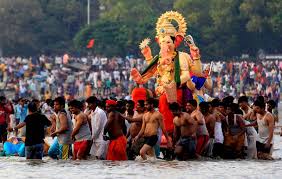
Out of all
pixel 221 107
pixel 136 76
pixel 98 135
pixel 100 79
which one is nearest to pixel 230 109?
pixel 221 107

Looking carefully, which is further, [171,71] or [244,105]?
[171,71]

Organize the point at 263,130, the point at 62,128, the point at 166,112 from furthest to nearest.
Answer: the point at 166,112 < the point at 263,130 < the point at 62,128

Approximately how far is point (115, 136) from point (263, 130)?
3.05 m

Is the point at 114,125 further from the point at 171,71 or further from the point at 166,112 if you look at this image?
the point at 171,71

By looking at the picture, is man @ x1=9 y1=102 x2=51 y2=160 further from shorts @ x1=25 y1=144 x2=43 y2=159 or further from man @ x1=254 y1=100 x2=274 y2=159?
man @ x1=254 y1=100 x2=274 y2=159

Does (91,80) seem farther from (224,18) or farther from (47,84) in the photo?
(224,18)

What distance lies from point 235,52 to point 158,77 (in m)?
57.3

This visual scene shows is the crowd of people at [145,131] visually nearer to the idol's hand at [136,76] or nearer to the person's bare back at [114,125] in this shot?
the person's bare back at [114,125]

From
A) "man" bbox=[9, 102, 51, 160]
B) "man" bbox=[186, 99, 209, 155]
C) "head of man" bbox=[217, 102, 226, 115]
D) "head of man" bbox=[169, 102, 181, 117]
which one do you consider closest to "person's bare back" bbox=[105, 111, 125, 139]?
"head of man" bbox=[169, 102, 181, 117]

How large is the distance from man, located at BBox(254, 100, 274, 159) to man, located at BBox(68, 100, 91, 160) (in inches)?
129

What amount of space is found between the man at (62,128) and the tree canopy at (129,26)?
55774mm

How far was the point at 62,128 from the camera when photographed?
1059 inches

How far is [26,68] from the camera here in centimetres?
7456

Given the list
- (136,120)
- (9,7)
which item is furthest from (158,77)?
(9,7)
